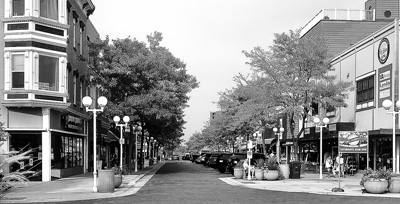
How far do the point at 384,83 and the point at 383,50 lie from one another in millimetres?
2099

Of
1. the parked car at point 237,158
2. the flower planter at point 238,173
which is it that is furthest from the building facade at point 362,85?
the flower planter at point 238,173

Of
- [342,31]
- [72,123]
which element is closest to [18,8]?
[72,123]

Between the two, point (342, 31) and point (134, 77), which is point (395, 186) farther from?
point (342, 31)

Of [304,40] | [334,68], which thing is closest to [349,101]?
[334,68]

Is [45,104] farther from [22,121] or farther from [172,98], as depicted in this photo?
[172,98]

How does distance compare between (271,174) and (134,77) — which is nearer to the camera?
(271,174)

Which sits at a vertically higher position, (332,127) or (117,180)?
(332,127)

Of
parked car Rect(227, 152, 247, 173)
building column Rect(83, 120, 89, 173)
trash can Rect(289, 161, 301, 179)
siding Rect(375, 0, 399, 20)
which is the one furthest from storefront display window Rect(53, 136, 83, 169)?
siding Rect(375, 0, 399, 20)

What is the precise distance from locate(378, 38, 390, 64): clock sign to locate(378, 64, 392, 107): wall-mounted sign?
22.3 inches

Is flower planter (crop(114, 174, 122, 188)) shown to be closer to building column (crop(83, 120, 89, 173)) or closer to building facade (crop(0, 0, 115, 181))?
building facade (crop(0, 0, 115, 181))

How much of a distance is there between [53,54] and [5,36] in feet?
8.66

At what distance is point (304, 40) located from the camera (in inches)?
1411

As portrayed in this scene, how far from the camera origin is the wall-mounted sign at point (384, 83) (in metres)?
31.4

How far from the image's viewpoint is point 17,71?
90.1ft
